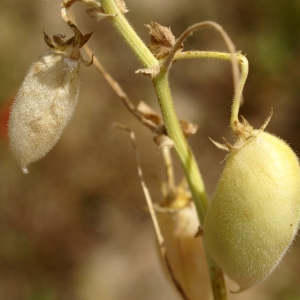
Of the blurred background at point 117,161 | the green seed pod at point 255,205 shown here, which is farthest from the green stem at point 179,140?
the blurred background at point 117,161

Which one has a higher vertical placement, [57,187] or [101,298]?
[57,187]

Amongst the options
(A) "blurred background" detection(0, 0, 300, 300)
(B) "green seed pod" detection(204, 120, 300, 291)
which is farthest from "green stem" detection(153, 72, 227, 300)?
(A) "blurred background" detection(0, 0, 300, 300)

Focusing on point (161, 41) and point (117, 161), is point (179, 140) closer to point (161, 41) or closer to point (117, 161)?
point (161, 41)

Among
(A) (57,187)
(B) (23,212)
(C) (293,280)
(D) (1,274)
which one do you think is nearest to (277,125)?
(C) (293,280)

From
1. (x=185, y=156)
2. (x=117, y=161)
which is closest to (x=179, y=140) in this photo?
(x=185, y=156)

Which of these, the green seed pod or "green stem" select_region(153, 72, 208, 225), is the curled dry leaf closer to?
"green stem" select_region(153, 72, 208, 225)

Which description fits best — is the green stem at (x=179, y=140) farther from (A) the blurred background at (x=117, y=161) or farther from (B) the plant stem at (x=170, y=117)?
(A) the blurred background at (x=117, y=161)

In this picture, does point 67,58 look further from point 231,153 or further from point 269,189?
point 269,189
